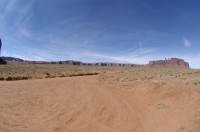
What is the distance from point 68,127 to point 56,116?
143 cm

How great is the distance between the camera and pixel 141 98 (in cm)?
1437

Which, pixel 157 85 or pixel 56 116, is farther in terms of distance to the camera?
pixel 157 85

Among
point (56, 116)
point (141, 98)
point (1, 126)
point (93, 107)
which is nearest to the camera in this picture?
point (1, 126)

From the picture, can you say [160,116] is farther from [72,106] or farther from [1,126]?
[1,126]

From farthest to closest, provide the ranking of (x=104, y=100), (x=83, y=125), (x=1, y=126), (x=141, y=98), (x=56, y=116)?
(x=141, y=98)
(x=104, y=100)
(x=56, y=116)
(x=83, y=125)
(x=1, y=126)

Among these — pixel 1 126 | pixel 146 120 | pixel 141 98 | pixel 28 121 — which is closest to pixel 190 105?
pixel 146 120

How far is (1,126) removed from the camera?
8.23 metres

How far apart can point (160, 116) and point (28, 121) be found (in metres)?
6.10

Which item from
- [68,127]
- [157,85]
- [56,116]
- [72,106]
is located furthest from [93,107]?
[157,85]

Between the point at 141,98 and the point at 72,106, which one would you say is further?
the point at 141,98

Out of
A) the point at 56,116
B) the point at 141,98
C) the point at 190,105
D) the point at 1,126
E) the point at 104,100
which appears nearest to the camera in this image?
the point at 1,126

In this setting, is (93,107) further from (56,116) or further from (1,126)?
(1,126)

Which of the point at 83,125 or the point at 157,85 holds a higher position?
the point at 157,85

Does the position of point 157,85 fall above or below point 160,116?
above
